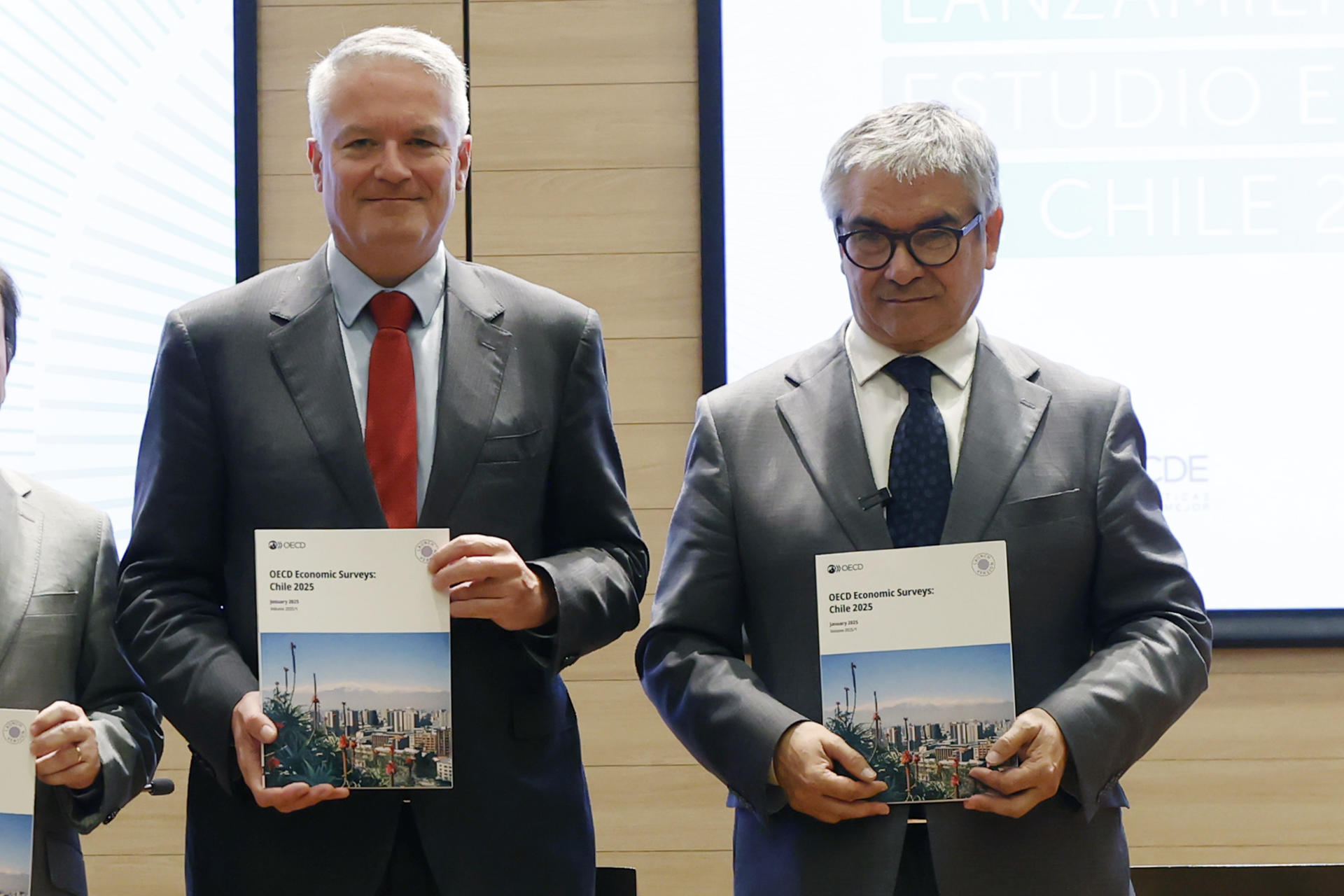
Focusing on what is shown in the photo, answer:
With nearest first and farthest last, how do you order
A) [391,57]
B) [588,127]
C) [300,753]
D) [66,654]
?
[300,753] → [391,57] → [66,654] → [588,127]

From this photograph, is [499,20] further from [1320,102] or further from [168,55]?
[1320,102]

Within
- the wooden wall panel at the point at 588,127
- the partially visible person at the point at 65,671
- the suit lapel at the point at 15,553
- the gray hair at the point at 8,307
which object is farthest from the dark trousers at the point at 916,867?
the wooden wall panel at the point at 588,127

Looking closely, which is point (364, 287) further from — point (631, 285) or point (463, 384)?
point (631, 285)

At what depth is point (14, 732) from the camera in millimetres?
1696

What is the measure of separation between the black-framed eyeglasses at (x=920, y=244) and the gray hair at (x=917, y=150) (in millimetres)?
69

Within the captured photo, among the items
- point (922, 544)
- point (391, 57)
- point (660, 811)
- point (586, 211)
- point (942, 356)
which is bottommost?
point (660, 811)

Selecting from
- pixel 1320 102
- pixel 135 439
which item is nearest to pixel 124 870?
pixel 135 439

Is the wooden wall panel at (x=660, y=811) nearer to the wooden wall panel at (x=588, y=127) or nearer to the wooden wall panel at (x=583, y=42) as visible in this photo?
the wooden wall panel at (x=588, y=127)

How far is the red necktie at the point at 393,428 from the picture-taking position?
1.71m

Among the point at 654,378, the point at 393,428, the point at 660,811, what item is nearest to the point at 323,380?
the point at 393,428

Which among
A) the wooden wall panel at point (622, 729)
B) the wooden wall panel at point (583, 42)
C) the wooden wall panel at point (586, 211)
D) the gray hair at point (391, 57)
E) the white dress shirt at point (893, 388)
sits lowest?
the wooden wall panel at point (622, 729)

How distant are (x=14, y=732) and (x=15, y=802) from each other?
→ 88mm

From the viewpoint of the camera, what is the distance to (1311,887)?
2.62 m

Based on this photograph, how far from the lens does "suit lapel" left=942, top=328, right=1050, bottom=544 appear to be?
1.68 meters
